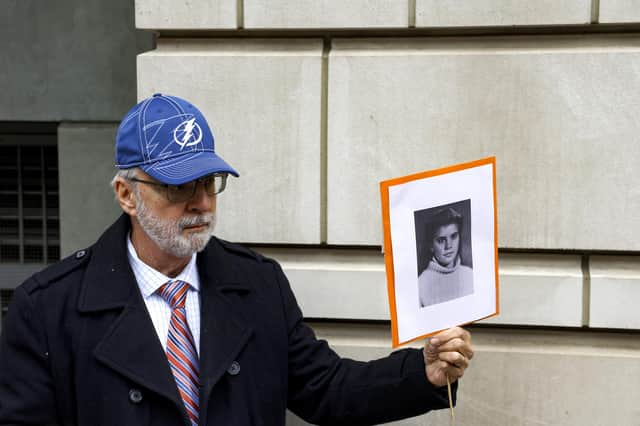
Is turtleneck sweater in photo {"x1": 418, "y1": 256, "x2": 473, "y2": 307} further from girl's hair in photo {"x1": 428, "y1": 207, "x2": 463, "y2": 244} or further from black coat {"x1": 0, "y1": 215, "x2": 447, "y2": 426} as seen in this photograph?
black coat {"x1": 0, "y1": 215, "x2": 447, "y2": 426}

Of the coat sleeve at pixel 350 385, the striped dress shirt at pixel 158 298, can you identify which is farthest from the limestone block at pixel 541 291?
the striped dress shirt at pixel 158 298

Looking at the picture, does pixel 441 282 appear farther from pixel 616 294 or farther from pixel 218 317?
pixel 616 294

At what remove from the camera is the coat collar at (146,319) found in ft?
9.71

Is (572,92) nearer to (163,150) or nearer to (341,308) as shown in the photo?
(341,308)

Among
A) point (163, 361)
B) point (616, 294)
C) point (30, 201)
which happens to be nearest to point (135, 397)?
point (163, 361)

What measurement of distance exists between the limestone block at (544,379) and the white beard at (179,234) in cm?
131

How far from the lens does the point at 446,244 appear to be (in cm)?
301

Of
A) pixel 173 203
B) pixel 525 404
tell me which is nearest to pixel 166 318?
pixel 173 203

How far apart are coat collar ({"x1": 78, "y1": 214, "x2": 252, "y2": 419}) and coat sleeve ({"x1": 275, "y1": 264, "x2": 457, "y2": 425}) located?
0.27m

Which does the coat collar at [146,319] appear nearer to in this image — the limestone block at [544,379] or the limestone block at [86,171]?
the limestone block at [544,379]

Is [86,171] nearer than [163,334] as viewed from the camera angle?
No

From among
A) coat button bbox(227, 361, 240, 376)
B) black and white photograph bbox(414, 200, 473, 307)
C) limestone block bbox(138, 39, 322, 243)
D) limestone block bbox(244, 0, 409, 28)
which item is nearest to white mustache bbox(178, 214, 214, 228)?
coat button bbox(227, 361, 240, 376)

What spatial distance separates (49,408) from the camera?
3000 millimetres

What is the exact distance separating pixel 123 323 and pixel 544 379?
1970 millimetres
